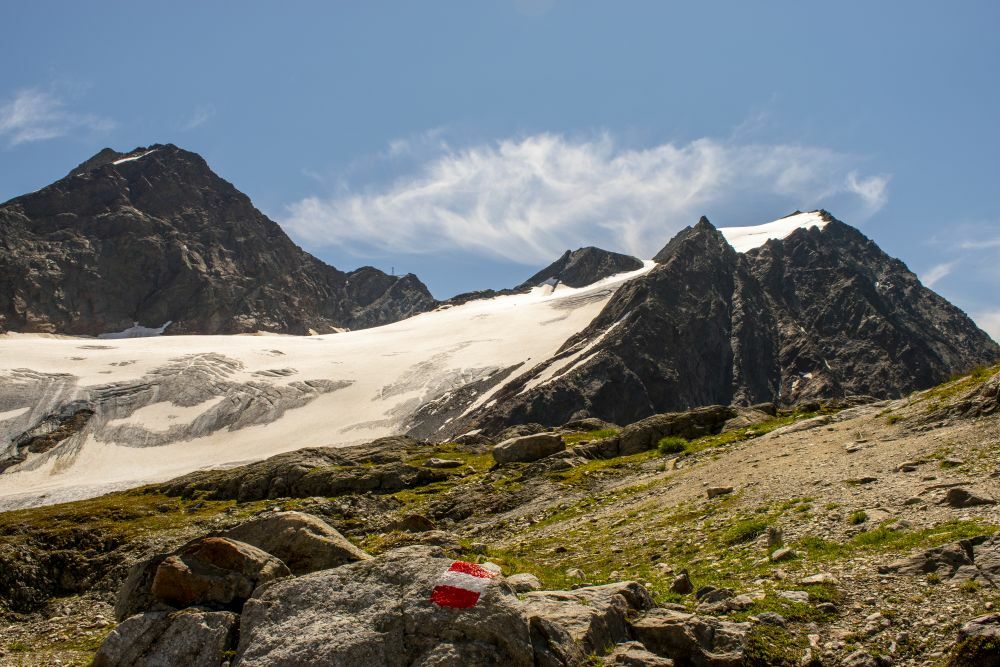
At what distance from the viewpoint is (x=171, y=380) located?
554 feet

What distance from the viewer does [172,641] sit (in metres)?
12.2

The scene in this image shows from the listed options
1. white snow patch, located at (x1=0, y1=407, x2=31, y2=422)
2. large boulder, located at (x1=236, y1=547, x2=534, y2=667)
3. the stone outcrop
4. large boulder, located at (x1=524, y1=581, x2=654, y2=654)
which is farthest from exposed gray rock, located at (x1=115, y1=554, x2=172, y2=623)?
white snow patch, located at (x1=0, y1=407, x2=31, y2=422)

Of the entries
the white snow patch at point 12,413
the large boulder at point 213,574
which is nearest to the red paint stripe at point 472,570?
the large boulder at point 213,574

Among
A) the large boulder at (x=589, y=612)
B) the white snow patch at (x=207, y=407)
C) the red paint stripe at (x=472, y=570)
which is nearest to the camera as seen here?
the large boulder at (x=589, y=612)

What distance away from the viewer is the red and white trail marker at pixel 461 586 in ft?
38.5

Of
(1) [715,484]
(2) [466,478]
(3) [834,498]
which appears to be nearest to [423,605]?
(3) [834,498]

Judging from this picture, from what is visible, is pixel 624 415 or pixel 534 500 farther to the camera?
pixel 624 415

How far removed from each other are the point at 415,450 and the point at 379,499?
2950 centimetres

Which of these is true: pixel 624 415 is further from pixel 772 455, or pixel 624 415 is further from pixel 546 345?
pixel 772 455

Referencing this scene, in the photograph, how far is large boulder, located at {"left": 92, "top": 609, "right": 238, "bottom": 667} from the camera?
1198cm

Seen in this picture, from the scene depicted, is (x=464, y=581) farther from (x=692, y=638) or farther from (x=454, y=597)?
(x=692, y=638)

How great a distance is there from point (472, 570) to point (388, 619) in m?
1.58

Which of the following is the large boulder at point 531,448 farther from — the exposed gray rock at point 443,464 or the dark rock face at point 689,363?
the dark rock face at point 689,363

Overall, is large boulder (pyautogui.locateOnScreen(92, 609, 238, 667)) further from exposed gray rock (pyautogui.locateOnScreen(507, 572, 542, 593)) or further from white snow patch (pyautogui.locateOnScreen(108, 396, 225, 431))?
white snow patch (pyautogui.locateOnScreen(108, 396, 225, 431))
